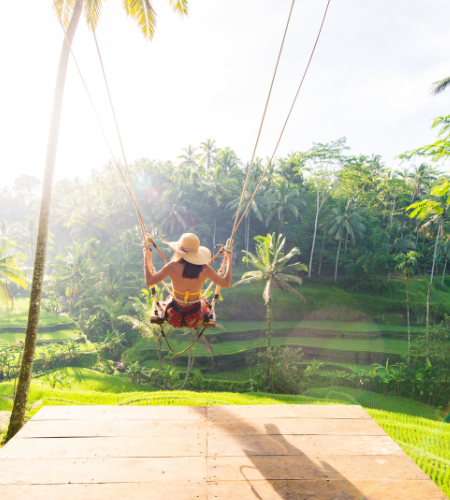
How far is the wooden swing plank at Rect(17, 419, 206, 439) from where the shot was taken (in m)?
3.01

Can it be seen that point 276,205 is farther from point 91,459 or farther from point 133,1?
point 91,459

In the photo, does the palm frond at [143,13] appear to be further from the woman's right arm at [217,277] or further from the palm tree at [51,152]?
the woman's right arm at [217,277]

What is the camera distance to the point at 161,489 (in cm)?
237

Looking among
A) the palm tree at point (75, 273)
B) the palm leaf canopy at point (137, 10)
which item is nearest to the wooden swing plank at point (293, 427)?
the palm leaf canopy at point (137, 10)

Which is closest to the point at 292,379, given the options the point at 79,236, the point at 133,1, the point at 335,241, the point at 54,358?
the point at 54,358

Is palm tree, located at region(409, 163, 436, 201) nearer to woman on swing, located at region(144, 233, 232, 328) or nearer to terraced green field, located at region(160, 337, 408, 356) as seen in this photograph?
terraced green field, located at region(160, 337, 408, 356)

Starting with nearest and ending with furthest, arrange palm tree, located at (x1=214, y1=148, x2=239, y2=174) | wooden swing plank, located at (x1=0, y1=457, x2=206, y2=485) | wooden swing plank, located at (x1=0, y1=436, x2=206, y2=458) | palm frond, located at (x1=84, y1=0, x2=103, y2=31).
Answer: wooden swing plank, located at (x1=0, y1=457, x2=206, y2=485), wooden swing plank, located at (x1=0, y1=436, x2=206, y2=458), palm frond, located at (x1=84, y1=0, x2=103, y2=31), palm tree, located at (x1=214, y1=148, x2=239, y2=174)

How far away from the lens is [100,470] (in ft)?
8.38

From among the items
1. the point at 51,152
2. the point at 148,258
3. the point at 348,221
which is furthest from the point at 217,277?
the point at 348,221

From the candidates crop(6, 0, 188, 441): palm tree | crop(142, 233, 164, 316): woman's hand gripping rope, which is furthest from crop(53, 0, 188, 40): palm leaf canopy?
crop(142, 233, 164, 316): woman's hand gripping rope

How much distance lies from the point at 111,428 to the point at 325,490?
202cm

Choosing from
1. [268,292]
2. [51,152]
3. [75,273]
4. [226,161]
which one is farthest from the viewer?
[226,161]

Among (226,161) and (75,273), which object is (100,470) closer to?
(75,273)

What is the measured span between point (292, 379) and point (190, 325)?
15.5 meters
